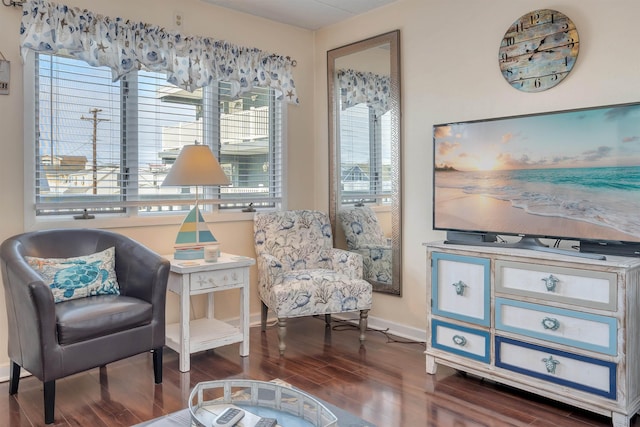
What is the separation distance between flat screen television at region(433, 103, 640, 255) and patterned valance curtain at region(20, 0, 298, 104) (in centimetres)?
160

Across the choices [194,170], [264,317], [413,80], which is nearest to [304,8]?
[413,80]

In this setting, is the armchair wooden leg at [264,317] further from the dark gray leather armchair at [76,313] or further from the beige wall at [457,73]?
the dark gray leather armchair at [76,313]

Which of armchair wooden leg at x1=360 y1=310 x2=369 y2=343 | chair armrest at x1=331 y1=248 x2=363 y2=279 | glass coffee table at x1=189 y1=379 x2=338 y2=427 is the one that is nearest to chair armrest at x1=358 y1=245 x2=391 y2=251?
chair armrest at x1=331 y1=248 x2=363 y2=279

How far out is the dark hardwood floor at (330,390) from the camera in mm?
2434

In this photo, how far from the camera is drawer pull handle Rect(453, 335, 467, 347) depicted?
113 inches

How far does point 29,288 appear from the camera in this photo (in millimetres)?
2297

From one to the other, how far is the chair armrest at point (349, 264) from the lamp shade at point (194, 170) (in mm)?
1066

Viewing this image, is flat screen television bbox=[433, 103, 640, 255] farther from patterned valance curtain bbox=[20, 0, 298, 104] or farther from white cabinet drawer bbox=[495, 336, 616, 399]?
patterned valance curtain bbox=[20, 0, 298, 104]

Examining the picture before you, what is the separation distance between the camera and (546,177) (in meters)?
2.71

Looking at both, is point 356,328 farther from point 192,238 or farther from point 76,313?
point 76,313

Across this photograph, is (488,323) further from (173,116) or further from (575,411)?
(173,116)

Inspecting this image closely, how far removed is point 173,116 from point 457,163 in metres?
2.06

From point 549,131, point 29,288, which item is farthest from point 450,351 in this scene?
point 29,288

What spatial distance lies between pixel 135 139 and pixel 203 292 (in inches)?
47.4
